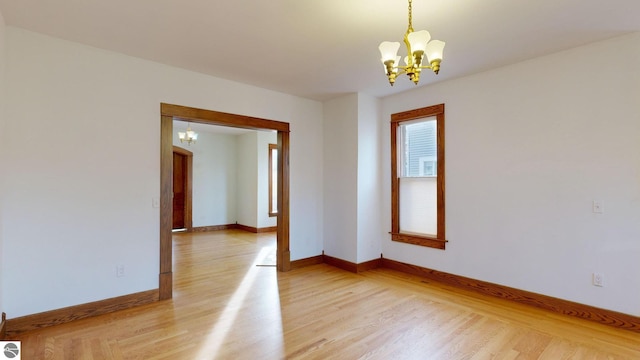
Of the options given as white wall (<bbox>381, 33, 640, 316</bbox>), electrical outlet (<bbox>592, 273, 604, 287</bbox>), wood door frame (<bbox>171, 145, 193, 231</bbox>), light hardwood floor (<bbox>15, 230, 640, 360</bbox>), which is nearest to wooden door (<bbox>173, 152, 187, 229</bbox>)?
wood door frame (<bbox>171, 145, 193, 231</bbox>)

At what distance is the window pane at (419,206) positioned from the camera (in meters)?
4.51

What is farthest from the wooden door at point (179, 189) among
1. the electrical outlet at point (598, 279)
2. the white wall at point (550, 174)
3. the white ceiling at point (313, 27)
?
the electrical outlet at point (598, 279)

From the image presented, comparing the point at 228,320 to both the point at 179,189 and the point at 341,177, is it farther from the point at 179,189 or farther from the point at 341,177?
the point at 179,189

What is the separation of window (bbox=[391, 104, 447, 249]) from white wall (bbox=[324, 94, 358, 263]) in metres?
0.64

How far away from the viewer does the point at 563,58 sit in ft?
10.8

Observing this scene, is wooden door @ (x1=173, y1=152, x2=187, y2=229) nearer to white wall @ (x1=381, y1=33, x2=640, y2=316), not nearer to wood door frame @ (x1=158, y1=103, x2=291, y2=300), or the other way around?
wood door frame @ (x1=158, y1=103, x2=291, y2=300)

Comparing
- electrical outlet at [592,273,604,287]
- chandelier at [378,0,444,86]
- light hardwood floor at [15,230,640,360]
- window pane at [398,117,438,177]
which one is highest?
chandelier at [378,0,444,86]

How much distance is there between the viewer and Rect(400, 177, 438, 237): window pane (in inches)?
178

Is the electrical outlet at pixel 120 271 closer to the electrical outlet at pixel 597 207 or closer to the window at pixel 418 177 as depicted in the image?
the window at pixel 418 177

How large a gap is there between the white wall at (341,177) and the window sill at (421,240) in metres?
0.67

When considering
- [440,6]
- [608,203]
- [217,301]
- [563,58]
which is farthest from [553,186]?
[217,301]

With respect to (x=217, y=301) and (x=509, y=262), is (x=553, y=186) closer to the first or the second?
(x=509, y=262)

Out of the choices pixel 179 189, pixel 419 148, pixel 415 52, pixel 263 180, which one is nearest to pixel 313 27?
pixel 415 52

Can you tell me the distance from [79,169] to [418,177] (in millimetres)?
4162
